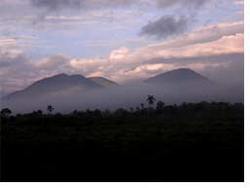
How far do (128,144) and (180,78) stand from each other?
3.31 feet

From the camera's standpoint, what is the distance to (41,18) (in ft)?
23.2

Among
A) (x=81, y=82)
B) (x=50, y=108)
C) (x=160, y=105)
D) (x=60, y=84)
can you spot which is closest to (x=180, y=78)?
(x=160, y=105)

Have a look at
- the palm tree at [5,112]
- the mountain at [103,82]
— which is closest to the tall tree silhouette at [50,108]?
the palm tree at [5,112]

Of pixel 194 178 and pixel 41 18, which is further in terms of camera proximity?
pixel 41 18

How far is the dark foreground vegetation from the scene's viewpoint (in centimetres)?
648

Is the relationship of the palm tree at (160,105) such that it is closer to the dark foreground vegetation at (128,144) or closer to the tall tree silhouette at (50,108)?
the dark foreground vegetation at (128,144)

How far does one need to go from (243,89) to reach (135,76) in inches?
52.8

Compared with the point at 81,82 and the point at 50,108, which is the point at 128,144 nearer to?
the point at 81,82

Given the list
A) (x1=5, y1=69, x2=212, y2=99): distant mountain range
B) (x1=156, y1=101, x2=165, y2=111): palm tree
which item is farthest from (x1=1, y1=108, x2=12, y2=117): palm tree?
(x1=156, y1=101, x2=165, y2=111): palm tree

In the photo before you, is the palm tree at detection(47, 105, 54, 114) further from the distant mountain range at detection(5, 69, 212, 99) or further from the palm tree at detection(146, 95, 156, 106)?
the palm tree at detection(146, 95, 156, 106)

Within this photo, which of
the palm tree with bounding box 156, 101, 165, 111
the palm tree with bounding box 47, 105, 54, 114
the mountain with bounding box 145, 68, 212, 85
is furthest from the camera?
the palm tree with bounding box 47, 105, 54, 114

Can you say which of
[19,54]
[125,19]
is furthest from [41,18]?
[125,19]

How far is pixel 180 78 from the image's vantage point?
686cm
